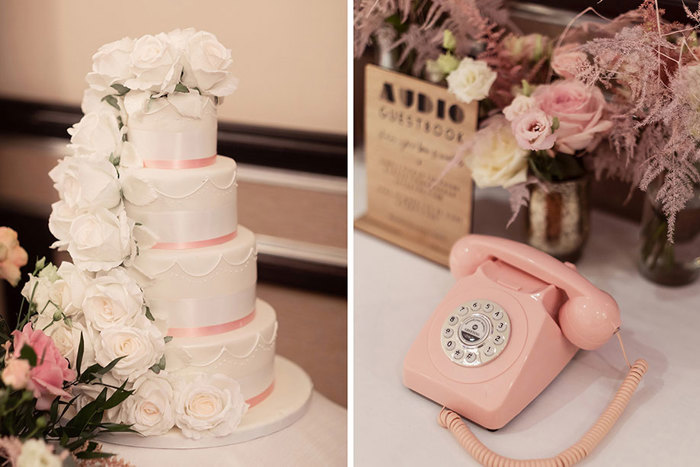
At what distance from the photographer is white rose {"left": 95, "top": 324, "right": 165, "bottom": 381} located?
77 centimetres

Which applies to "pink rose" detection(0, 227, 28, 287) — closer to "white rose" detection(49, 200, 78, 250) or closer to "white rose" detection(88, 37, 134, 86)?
"white rose" detection(49, 200, 78, 250)

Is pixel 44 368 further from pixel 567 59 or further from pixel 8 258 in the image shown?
pixel 567 59

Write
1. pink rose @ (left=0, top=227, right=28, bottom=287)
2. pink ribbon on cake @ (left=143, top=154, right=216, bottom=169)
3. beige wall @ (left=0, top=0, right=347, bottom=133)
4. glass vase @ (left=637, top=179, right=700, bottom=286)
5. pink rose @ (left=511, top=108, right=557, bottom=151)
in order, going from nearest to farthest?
pink rose @ (left=0, top=227, right=28, bottom=287)
pink ribbon on cake @ (left=143, top=154, right=216, bottom=169)
pink rose @ (left=511, top=108, right=557, bottom=151)
glass vase @ (left=637, top=179, right=700, bottom=286)
beige wall @ (left=0, top=0, right=347, bottom=133)

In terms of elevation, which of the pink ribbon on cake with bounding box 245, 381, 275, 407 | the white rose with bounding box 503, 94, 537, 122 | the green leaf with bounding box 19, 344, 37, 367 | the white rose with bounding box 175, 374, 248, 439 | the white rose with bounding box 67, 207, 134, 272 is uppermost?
the white rose with bounding box 503, 94, 537, 122

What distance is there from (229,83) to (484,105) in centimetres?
41

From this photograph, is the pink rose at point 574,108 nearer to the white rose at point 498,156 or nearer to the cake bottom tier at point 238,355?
the white rose at point 498,156

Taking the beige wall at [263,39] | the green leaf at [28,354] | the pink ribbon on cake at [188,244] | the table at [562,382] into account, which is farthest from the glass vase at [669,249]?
the green leaf at [28,354]

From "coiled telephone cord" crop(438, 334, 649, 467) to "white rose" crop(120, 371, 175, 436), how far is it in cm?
30

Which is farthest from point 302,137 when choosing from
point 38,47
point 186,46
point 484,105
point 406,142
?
point 38,47

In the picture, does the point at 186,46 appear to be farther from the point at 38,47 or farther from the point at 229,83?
the point at 38,47

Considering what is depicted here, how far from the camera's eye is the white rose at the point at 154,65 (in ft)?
2.48

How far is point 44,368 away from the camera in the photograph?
68cm

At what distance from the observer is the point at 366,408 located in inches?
32.7

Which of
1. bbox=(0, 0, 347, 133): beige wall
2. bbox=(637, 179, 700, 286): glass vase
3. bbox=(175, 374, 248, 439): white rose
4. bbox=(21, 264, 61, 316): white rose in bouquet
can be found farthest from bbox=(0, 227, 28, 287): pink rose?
bbox=(637, 179, 700, 286): glass vase
